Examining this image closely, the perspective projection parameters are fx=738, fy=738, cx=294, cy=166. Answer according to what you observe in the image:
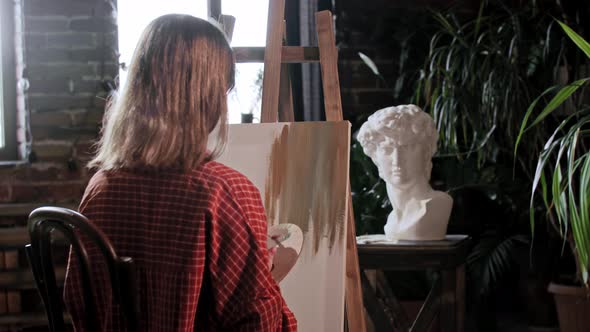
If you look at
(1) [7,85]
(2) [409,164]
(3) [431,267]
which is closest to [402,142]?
(2) [409,164]

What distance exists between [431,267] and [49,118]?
5.28ft

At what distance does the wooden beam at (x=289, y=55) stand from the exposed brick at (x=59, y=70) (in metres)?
1.05

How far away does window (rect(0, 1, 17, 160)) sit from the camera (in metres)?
2.99

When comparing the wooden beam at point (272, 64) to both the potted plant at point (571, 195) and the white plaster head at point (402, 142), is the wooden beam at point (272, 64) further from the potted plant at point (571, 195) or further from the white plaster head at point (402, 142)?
the potted plant at point (571, 195)

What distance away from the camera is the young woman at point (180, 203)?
1.24m

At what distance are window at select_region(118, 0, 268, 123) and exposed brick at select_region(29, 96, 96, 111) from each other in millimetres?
245

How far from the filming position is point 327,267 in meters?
1.87

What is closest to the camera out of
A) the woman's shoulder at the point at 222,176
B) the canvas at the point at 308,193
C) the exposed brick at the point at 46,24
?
the woman's shoulder at the point at 222,176

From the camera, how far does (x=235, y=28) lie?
132 inches

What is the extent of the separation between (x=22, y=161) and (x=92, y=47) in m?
0.54

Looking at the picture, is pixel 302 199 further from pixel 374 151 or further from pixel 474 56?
pixel 474 56

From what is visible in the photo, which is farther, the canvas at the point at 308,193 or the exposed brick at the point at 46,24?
the exposed brick at the point at 46,24

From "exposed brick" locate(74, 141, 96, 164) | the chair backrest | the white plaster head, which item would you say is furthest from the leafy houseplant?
the chair backrest

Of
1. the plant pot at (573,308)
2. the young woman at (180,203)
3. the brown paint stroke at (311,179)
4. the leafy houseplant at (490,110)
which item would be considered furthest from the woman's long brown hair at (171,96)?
the plant pot at (573,308)
